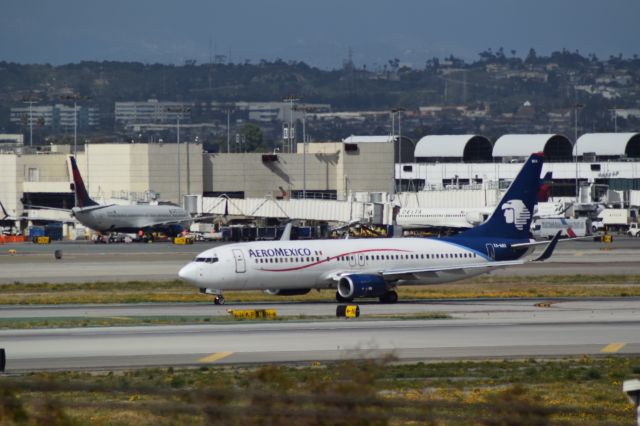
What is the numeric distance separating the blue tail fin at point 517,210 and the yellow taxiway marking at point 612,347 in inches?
1021

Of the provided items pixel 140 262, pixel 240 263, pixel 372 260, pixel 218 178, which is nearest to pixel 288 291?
pixel 240 263

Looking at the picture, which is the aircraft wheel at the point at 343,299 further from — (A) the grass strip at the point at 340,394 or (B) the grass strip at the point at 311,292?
(A) the grass strip at the point at 340,394

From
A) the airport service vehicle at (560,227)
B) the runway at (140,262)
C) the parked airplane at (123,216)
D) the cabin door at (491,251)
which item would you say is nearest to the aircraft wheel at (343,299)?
the cabin door at (491,251)

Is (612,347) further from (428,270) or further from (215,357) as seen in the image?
(428,270)

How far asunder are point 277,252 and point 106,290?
15.5m

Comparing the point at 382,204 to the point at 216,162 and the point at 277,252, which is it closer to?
the point at 216,162

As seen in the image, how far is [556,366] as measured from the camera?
34.3 meters

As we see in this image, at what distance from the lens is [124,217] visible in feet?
447

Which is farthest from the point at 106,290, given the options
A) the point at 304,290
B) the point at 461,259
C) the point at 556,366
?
the point at 556,366

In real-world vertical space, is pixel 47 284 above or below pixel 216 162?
below

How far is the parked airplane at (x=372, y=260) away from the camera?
191ft

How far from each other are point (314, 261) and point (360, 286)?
2597mm

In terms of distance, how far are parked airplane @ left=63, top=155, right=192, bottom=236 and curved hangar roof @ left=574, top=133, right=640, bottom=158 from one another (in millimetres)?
76384

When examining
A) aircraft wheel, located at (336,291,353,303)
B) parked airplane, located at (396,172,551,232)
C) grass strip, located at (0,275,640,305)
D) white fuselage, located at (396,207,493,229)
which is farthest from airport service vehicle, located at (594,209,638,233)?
aircraft wheel, located at (336,291,353,303)
